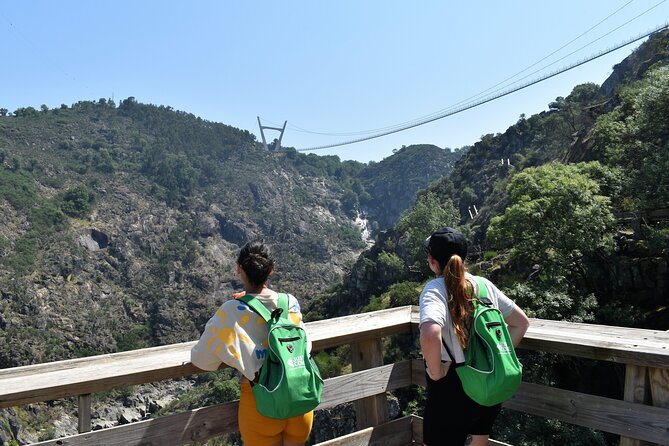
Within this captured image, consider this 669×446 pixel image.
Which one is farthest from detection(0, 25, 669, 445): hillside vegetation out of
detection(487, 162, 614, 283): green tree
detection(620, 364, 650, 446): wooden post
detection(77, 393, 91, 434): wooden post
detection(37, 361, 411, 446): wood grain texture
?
detection(77, 393, 91, 434): wooden post

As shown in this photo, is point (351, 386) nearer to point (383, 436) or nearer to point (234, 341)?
point (383, 436)

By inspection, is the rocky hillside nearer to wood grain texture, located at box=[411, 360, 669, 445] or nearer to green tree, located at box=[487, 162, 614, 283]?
green tree, located at box=[487, 162, 614, 283]

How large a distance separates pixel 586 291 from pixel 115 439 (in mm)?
21016

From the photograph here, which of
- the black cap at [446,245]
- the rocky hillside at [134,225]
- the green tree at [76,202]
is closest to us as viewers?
the black cap at [446,245]

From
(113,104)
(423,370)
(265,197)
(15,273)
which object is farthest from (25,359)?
(113,104)

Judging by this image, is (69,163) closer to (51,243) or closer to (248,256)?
(51,243)

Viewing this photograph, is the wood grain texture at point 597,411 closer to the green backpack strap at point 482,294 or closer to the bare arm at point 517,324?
the bare arm at point 517,324

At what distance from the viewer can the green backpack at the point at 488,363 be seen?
2182mm

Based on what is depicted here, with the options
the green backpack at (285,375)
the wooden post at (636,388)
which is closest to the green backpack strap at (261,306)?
the green backpack at (285,375)

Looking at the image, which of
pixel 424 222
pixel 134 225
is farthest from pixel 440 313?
pixel 134 225

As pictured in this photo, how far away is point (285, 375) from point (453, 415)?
0.75 meters

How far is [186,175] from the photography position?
15338cm

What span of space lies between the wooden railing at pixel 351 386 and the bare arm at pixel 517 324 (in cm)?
13

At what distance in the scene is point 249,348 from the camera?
227 centimetres
